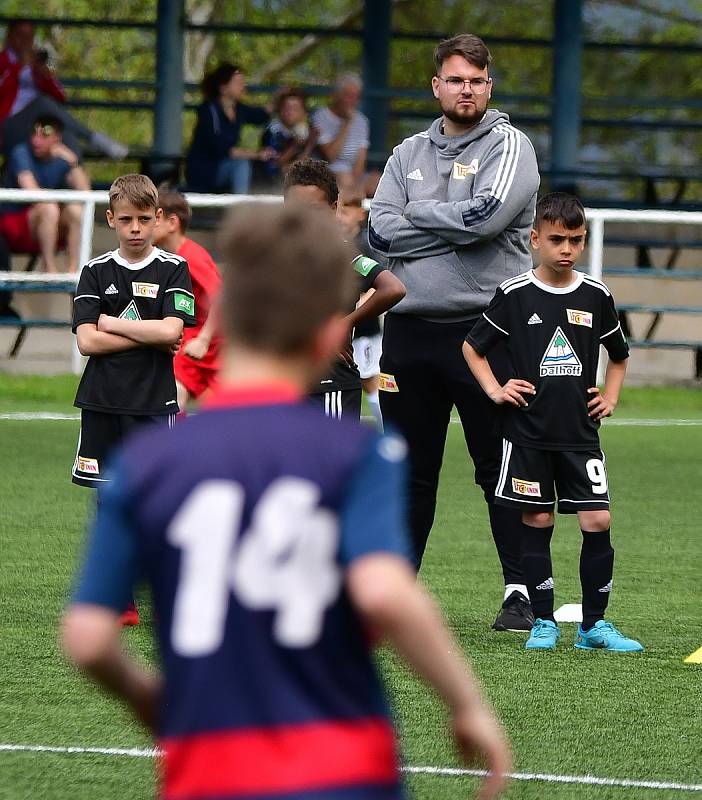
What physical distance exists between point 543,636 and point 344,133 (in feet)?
34.9

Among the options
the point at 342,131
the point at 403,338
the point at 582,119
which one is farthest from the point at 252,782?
the point at 582,119

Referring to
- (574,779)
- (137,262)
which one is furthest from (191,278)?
(574,779)

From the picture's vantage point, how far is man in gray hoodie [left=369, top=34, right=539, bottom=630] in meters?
5.75

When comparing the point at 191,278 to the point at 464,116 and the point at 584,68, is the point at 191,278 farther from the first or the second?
the point at 584,68

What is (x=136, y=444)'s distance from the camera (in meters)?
2.06

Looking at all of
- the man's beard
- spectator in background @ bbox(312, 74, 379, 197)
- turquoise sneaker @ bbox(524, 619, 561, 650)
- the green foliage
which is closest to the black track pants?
turquoise sneaker @ bbox(524, 619, 561, 650)

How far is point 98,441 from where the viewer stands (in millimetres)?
5930

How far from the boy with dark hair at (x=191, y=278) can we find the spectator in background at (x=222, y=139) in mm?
7521

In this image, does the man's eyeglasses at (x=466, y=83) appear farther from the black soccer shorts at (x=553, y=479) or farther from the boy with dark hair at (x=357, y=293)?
the black soccer shorts at (x=553, y=479)

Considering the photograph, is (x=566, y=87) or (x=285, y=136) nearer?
(x=285, y=136)

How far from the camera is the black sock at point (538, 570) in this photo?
564 centimetres

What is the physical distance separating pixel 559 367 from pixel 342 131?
10538 mm

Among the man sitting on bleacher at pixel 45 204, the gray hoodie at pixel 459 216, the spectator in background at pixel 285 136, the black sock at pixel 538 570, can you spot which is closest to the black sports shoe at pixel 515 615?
the black sock at pixel 538 570

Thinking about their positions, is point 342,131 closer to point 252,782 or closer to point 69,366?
point 69,366
